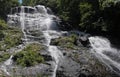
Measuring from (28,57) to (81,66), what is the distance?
12.3 ft

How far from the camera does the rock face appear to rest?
1869 centimetres

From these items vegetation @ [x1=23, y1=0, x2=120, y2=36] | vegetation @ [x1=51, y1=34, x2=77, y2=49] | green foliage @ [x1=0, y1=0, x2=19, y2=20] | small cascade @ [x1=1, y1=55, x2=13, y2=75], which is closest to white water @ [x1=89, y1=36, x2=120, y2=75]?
vegetation @ [x1=23, y1=0, x2=120, y2=36]

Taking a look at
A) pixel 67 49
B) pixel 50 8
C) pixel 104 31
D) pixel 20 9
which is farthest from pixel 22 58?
pixel 50 8

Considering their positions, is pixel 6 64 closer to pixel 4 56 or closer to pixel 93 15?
pixel 4 56

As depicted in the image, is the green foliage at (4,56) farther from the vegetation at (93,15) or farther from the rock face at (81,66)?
the vegetation at (93,15)

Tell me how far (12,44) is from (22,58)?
456cm

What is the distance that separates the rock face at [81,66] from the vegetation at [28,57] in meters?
1.78

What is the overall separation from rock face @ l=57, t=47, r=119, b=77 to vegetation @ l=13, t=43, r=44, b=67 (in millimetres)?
1785

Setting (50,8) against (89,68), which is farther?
(50,8)

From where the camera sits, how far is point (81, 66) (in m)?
19.6

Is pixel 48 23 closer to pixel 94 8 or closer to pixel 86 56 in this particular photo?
pixel 94 8

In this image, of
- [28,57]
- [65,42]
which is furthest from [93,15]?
[28,57]

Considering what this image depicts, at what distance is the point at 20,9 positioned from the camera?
3825cm

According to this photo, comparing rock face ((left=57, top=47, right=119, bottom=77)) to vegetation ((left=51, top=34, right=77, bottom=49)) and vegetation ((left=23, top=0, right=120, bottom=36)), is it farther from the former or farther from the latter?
vegetation ((left=23, top=0, right=120, bottom=36))
